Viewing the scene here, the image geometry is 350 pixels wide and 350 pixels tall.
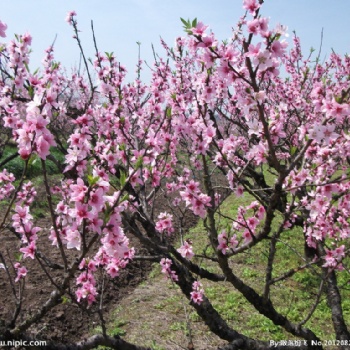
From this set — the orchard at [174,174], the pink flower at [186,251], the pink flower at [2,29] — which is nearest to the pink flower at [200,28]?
the orchard at [174,174]

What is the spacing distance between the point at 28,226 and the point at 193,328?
414cm

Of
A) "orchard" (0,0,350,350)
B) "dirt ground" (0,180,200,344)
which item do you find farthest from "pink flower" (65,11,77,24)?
"dirt ground" (0,180,200,344)

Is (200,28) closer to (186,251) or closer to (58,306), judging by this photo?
(186,251)

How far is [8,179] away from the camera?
448 centimetres

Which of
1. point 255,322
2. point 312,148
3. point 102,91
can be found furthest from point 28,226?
point 255,322

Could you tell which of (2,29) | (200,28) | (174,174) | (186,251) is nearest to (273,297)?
(174,174)

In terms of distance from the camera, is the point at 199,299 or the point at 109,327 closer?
the point at 199,299

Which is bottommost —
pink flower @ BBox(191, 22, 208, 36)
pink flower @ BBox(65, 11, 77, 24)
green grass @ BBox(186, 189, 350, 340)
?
green grass @ BBox(186, 189, 350, 340)

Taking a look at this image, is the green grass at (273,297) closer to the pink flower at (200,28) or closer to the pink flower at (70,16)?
the pink flower at (200,28)

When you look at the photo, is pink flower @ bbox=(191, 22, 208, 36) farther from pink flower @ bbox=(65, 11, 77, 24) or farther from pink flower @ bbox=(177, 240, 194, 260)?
pink flower @ bbox=(65, 11, 77, 24)

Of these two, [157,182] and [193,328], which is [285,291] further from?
→ [157,182]

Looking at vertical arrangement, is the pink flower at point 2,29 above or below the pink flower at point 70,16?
below

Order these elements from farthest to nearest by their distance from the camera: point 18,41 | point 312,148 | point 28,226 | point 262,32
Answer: point 18,41, point 312,148, point 28,226, point 262,32

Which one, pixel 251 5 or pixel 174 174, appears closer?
pixel 251 5
